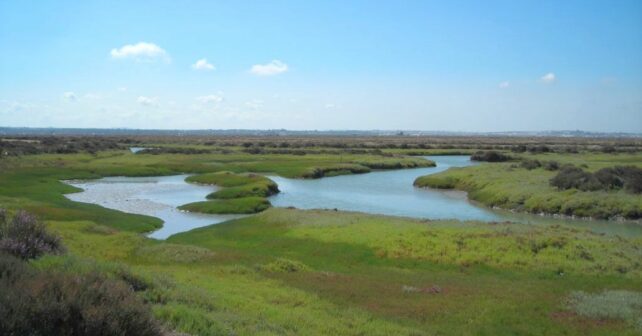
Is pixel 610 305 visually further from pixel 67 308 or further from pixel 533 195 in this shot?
Result: pixel 533 195

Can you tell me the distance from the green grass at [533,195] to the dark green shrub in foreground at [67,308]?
4296cm

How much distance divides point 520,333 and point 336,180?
5860 centimetres

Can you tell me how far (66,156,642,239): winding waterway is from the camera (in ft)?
139

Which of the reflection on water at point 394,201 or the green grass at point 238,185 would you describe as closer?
the reflection on water at point 394,201

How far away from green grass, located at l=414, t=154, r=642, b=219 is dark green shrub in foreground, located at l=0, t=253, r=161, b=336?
43.0 m

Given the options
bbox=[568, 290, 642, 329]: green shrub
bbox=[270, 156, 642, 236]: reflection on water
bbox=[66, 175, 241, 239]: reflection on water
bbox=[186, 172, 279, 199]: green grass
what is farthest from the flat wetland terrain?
bbox=[270, 156, 642, 236]: reflection on water

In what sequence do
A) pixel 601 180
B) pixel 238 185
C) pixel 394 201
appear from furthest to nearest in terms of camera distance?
pixel 238 185, pixel 394 201, pixel 601 180

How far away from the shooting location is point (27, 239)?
1383 centimetres

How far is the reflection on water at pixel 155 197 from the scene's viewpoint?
42156 mm

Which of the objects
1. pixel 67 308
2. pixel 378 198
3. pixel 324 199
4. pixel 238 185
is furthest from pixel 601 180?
pixel 67 308

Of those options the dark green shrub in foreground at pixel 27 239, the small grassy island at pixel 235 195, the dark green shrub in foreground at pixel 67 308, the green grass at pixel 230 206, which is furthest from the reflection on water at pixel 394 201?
the dark green shrub in foreground at pixel 67 308

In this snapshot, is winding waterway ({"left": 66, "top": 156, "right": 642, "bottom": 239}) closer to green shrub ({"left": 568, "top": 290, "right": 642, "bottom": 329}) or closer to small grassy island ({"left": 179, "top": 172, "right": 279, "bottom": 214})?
small grassy island ({"left": 179, "top": 172, "right": 279, "bottom": 214})

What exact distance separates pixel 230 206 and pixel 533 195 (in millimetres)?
27049

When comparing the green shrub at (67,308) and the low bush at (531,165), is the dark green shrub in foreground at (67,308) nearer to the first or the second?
the green shrub at (67,308)
